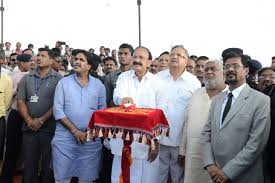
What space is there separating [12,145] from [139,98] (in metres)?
2.77

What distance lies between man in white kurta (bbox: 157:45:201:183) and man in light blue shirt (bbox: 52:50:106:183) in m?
0.98

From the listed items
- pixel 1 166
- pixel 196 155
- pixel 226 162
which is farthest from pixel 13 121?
pixel 226 162

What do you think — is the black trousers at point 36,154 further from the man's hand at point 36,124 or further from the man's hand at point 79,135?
the man's hand at point 79,135

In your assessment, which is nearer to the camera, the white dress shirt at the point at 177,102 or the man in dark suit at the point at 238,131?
the man in dark suit at the point at 238,131

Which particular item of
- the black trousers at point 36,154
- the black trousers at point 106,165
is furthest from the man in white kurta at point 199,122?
the black trousers at point 36,154

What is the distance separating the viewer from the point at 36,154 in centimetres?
561

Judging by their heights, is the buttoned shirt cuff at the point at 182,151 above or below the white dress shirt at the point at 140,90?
below

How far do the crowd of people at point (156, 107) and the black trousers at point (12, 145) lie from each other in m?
0.02

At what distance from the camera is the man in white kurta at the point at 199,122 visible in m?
4.50

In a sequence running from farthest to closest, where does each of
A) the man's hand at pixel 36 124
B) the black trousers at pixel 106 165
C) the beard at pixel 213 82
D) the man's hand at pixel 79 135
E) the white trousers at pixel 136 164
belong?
1. the black trousers at pixel 106 165
2. the man's hand at pixel 36 124
3. the man's hand at pixel 79 135
4. the white trousers at pixel 136 164
5. the beard at pixel 213 82

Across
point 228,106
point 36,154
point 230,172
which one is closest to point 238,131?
point 228,106

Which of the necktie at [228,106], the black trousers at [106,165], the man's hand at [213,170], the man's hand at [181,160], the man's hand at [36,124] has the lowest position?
the black trousers at [106,165]

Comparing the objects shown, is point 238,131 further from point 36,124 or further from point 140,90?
point 36,124

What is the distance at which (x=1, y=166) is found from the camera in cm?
626
